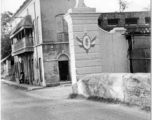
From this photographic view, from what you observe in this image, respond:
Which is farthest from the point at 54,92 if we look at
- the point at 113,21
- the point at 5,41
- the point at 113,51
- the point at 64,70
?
the point at 5,41

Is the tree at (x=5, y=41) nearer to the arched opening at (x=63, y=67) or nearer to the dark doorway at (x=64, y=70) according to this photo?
the arched opening at (x=63, y=67)

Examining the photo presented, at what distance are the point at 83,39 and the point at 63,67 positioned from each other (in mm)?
10367

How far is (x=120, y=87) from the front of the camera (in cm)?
960

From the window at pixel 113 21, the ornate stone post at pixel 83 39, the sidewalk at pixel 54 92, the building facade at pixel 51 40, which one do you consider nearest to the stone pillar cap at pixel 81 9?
the ornate stone post at pixel 83 39

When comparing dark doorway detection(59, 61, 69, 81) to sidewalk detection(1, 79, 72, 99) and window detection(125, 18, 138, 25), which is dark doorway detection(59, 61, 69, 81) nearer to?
sidewalk detection(1, 79, 72, 99)

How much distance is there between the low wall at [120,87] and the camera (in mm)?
8422

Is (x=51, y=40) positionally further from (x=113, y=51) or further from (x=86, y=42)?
(x=86, y=42)

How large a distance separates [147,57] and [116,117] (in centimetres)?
621

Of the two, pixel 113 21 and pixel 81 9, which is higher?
pixel 113 21

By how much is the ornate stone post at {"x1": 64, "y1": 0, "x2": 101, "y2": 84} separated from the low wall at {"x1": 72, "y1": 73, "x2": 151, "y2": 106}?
113 centimetres

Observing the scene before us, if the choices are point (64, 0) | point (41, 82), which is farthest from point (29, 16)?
point (41, 82)

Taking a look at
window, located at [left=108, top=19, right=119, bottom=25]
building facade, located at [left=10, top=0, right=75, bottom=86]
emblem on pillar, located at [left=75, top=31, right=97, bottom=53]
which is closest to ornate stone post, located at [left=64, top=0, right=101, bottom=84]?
emblem on pillar, located at [left=75, top=31, right=97, bottom=53]

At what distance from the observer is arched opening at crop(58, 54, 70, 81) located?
23.4 metres

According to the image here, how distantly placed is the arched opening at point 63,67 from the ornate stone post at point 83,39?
9.91m
